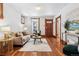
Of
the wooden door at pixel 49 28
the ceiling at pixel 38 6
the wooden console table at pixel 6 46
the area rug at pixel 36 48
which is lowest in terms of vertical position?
the area rug at pixel 36 48

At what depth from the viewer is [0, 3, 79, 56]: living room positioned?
15.3 feet

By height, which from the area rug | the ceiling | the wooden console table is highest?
the ceiling

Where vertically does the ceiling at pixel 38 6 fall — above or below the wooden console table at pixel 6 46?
above

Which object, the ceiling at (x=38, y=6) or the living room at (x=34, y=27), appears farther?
the ceiling at (x=38, y=6)

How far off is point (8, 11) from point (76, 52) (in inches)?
142

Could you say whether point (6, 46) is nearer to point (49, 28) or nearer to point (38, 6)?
point (38, 6)

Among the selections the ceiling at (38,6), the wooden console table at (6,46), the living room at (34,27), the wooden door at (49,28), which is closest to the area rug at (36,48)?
the living room at (34,27)

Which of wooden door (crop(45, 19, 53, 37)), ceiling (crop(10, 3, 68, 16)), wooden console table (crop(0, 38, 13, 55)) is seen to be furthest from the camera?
wooden door (crop(45, 19, 53, 37))

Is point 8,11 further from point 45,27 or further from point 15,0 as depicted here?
point 45,27

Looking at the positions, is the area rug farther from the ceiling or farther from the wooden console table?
the ceiling

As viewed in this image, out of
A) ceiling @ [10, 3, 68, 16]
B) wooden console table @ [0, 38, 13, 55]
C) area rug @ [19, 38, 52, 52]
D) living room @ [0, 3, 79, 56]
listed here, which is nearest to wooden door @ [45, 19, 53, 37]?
living room @ [0, 3, 79, 56]

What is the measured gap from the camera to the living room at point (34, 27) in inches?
183

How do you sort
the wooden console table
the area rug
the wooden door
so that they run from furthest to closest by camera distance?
the wooden door → the area rug → the wooden console table

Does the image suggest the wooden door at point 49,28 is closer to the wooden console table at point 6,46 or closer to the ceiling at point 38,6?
the ceiling at point 38,6
